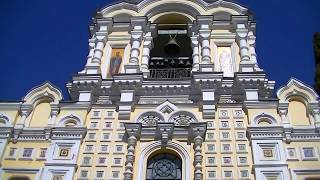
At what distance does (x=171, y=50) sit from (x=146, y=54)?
3.35ft

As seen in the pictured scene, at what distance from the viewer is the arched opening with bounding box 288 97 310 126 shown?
14.1 metres

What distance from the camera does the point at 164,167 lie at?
527 inches

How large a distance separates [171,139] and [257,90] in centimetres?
276

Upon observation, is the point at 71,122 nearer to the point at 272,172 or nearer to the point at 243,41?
the point at 272,172

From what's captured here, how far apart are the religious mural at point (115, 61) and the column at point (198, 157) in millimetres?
3713

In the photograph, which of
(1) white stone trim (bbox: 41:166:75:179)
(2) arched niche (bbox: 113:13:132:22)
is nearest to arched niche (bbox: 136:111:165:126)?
(1) white stone trim (bbox: 41:166:75:179)

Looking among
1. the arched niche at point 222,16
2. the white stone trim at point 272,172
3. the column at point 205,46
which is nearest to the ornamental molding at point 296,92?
the column at point 205,46

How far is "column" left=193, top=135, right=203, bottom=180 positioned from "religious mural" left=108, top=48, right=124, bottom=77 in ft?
12.2

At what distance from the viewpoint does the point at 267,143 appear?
13.4 meters

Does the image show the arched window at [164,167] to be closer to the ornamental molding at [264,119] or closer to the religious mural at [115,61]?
the ornamental molding at [264,119]

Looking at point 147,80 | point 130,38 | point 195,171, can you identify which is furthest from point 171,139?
point 130,38

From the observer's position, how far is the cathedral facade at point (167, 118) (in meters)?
13.1

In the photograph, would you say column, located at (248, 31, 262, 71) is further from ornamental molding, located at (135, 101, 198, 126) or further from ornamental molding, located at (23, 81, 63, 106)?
ornamental molding, located at (23, 81, 63, 106)

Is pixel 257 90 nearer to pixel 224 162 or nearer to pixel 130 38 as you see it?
pixel 224 162
